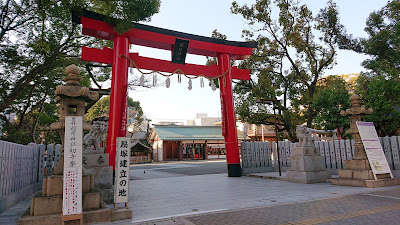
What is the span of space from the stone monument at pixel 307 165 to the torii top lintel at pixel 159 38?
5.36 meters

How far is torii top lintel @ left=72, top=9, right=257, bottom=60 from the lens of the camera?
376 inches

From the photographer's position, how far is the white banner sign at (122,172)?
4.75 meters

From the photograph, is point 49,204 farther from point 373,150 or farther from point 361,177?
point 373,150

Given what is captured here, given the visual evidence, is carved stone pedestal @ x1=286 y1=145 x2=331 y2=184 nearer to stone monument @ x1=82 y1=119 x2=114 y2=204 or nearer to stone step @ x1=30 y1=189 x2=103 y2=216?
stone monument @ x1=82 y1=119 x2=114 y2=204

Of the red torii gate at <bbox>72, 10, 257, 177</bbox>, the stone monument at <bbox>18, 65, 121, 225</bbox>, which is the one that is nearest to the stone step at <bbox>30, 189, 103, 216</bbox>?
the stone monument at <bbox>18, 65, 121, 225</bbox>

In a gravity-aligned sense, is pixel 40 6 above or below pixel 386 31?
below

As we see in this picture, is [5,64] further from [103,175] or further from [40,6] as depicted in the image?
[103,175]

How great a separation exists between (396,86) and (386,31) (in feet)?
19.4

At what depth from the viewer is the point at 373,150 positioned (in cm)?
843

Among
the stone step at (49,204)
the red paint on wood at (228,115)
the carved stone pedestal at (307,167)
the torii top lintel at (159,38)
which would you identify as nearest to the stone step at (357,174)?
the carved stone pedestal at (307,167)

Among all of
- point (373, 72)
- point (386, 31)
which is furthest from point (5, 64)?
point (373, 72)

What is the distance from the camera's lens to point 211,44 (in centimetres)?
1210

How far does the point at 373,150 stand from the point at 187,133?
87.2 feet

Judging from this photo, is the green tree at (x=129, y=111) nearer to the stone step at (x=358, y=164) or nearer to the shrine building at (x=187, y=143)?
the shrine building at (x=187, y=143)
